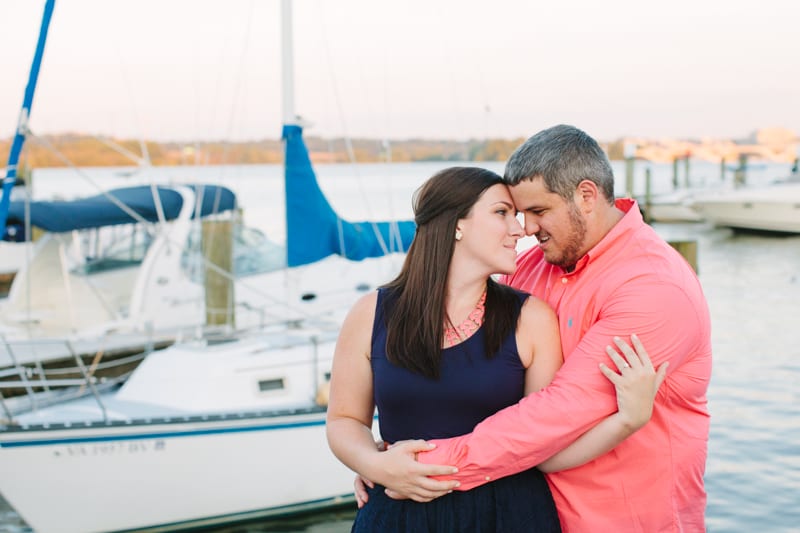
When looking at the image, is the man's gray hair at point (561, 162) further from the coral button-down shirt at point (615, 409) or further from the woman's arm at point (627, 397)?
the woman's arm at point (627, 397)

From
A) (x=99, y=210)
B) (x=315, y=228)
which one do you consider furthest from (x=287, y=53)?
(x=99, y=210)

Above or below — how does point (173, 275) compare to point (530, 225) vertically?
below

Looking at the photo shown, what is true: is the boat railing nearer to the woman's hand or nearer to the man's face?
the man's face

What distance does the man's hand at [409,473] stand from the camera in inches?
95.7

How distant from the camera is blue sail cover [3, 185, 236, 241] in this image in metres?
10.6

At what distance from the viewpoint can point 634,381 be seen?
232 centimetres

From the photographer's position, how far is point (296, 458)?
835 cm

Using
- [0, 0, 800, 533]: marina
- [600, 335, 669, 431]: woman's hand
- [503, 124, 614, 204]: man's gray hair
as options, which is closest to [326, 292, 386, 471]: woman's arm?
[503, 124, 614, 204]: man's gray hair

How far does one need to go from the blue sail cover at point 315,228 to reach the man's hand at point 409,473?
6397 millimetres

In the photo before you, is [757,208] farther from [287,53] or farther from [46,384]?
[46,384]

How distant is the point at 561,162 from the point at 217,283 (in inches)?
343

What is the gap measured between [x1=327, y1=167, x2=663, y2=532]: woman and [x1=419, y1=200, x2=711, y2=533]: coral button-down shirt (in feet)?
0.32

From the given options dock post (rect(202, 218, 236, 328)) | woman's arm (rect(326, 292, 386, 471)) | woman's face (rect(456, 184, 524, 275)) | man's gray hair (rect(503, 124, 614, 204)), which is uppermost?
man's gray hair (rect(503, 124, 614, 204))

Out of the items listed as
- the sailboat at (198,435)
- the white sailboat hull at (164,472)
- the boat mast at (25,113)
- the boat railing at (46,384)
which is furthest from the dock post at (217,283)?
the boat mast at (25,113)
